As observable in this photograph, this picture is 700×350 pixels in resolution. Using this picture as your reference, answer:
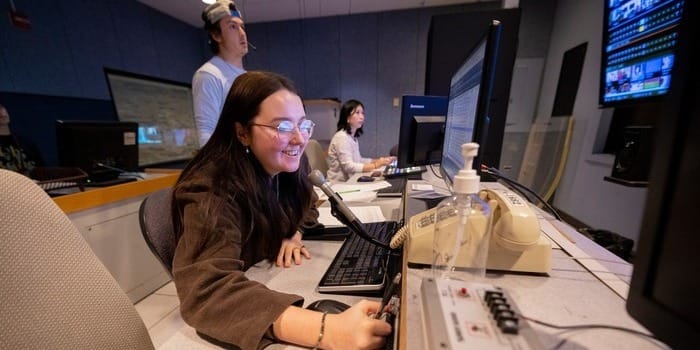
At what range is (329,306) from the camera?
0.50 meters

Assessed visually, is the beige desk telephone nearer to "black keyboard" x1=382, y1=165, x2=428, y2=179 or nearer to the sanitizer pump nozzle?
the sanitizer pump nozzle

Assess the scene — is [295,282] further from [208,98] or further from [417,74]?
[417,74]

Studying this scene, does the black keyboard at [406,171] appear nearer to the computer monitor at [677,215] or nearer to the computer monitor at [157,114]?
the computer monitor at [677,215]

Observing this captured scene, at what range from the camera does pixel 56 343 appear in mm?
374

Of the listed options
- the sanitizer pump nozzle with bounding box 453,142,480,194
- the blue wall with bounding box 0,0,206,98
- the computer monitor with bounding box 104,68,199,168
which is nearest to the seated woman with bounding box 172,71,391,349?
the sanitizer pump nozzle with bounding box 453,142,480,194

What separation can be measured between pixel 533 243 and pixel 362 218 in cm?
60

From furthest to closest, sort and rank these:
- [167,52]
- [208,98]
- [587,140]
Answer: [167,52]
[587,140]
[208,98]

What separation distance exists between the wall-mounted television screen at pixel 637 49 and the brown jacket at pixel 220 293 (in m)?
1.65

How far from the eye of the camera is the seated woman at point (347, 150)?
225 cm

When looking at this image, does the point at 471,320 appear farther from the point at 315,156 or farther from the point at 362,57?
the point at 362,57

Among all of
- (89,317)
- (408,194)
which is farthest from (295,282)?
(408,194)

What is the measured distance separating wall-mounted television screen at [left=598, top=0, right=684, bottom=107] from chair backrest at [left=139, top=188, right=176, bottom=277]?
1846 mm

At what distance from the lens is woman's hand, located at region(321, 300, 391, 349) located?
0.40m

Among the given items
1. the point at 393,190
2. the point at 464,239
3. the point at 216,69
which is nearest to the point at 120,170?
the point at 216,69
